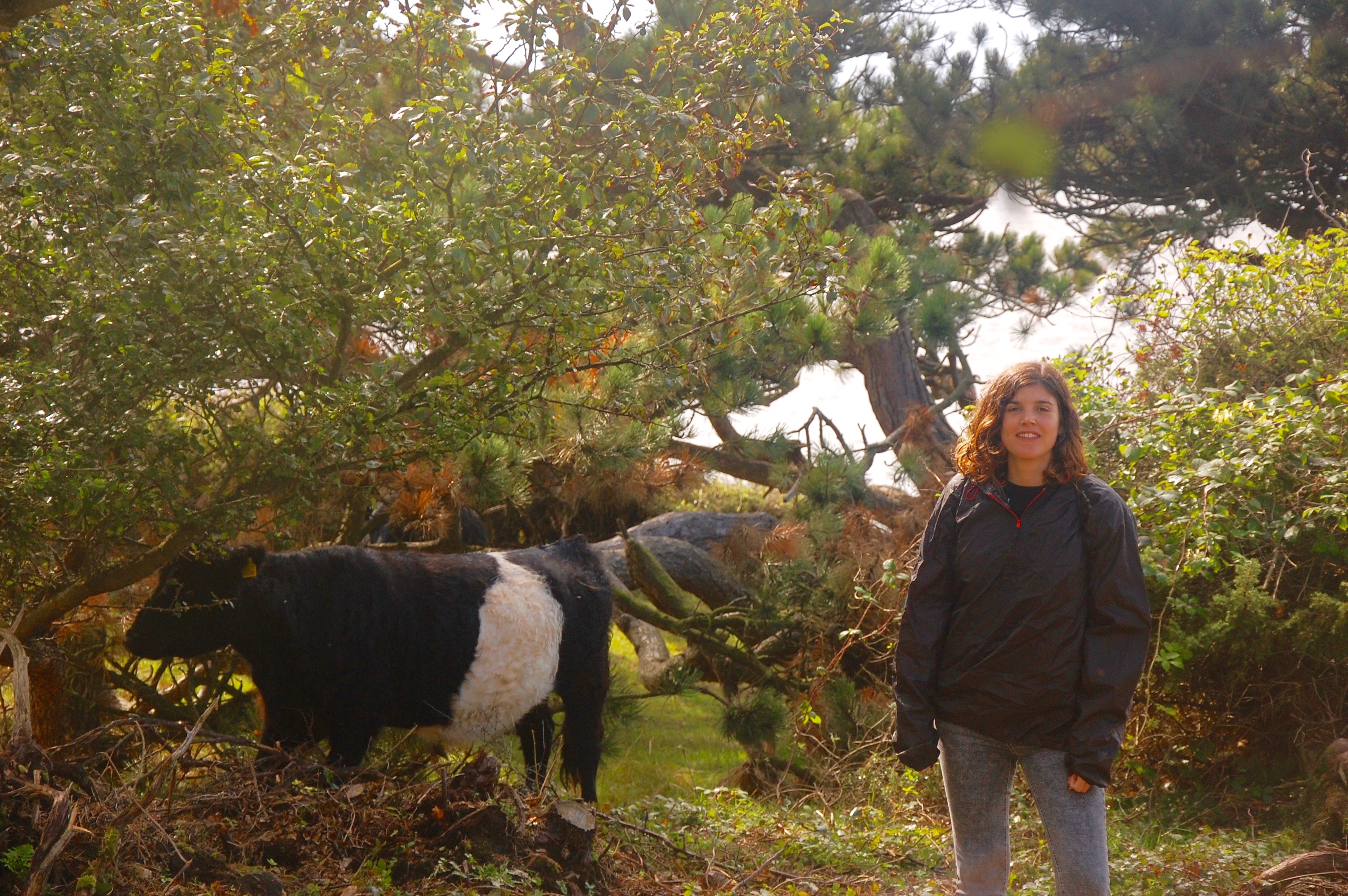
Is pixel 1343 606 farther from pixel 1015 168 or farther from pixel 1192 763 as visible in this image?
pixel 1015 168

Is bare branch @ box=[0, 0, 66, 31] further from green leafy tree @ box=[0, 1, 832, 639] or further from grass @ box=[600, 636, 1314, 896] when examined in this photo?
grass @ box=[600, 636, 1314, 896]

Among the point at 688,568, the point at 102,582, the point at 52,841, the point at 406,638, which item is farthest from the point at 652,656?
the point at 52,841

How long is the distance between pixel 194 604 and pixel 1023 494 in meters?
3.09

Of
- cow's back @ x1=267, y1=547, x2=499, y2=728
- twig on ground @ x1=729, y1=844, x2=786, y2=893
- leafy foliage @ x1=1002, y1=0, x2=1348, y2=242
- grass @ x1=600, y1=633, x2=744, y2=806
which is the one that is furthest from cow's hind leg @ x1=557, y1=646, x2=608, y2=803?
leafy foliage @ x1=1002, y1=0, x2=1348, y2=242

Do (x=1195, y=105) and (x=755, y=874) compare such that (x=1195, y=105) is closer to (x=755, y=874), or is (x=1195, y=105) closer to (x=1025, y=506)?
(x=1025, y=506)

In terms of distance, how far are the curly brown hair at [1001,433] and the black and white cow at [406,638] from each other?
249 centimetres

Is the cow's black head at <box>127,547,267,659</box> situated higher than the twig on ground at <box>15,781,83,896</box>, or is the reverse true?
the cow's black head at <box>127,547,267,659</box>

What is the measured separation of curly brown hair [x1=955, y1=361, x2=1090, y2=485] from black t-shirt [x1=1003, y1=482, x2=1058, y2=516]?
3cm

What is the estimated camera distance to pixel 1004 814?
284cm

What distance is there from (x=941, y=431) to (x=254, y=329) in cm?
703

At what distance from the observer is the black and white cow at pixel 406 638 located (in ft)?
13.5

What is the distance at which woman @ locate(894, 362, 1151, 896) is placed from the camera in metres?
2.61

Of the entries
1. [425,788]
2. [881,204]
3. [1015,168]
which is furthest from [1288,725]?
[881,204]

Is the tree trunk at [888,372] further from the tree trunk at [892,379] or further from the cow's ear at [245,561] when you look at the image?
the cow's ear at [245,561]
